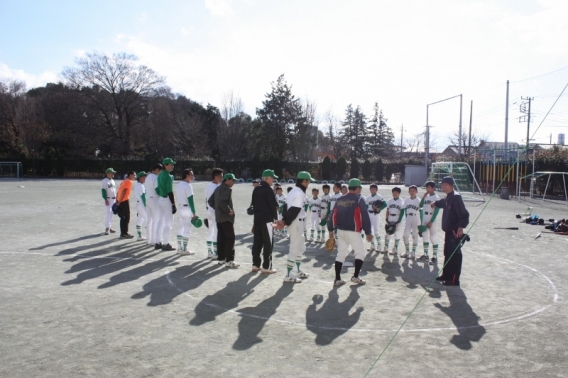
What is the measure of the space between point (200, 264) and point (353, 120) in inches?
2835

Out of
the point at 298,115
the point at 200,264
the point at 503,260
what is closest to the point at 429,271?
the point at 503,260

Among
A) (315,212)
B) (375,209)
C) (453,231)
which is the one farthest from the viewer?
(315,212)

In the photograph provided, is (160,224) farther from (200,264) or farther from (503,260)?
(503,260)

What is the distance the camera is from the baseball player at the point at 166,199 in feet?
38.7

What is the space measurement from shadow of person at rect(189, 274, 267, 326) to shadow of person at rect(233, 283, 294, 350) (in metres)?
0.40

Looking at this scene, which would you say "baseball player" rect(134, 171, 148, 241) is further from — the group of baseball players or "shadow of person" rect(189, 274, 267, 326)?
"shadow of person" rect(189, 274, 267, 326)

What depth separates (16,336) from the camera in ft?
19.5

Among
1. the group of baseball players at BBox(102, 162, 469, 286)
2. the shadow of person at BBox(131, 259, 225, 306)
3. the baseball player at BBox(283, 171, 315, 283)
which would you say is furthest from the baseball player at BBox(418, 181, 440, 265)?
the shadow of person at BBox(131, 259, 225, 306)

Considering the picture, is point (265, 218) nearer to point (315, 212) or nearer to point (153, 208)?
point (153, 208)

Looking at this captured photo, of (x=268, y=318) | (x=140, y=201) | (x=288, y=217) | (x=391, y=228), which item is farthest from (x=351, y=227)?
(x=140, y=201)

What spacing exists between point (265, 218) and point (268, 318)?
131 inches

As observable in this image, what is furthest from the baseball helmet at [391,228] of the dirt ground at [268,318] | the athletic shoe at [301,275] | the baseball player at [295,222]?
the baseball player at [295,222]

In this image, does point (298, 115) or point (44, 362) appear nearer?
point (44, 362)

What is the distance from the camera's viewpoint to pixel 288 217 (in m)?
9.10
